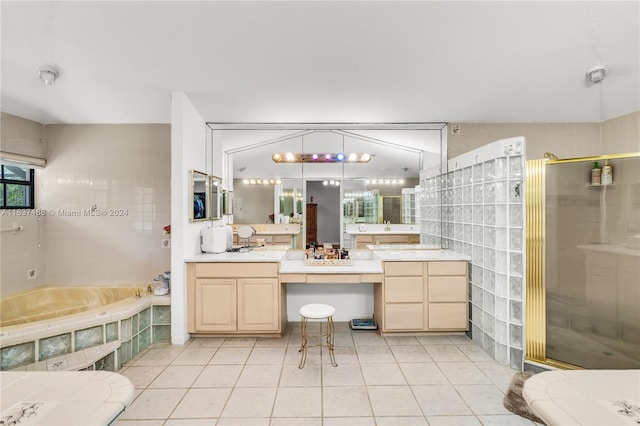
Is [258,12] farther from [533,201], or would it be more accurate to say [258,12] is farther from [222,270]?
[533,201]

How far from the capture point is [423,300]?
3.02 meters

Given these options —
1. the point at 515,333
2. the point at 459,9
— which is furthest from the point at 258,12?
the point at 515,333

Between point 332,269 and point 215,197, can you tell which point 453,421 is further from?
point 215,197

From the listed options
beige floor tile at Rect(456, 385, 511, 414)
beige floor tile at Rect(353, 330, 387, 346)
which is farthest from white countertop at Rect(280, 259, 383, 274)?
Result: beige floor tile at Rect(456, 385, 511, 414)

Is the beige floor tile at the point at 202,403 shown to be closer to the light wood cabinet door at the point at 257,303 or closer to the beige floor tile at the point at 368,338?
the light wood cabinet door at the point at 257,303

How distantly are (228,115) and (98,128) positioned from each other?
1673 millimetres

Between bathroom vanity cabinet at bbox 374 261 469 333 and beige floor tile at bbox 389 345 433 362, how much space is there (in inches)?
8.8

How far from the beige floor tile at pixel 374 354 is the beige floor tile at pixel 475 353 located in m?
0.75

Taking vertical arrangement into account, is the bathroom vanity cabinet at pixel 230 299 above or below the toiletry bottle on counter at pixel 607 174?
below

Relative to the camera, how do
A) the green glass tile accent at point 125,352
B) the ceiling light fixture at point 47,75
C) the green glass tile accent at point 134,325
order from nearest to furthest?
the ceiling light fixture at point 47,75
the green glass tile accent at point 125,352
the green glass tile accent at point 134,325

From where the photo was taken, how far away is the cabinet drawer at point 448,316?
301 centimetres

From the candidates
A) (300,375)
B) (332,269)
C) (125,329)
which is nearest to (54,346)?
(125,329)

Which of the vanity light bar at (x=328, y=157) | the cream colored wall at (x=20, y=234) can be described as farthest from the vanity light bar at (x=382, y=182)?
the cream colored wall at (x=20, y=234)

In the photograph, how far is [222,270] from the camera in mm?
2951
